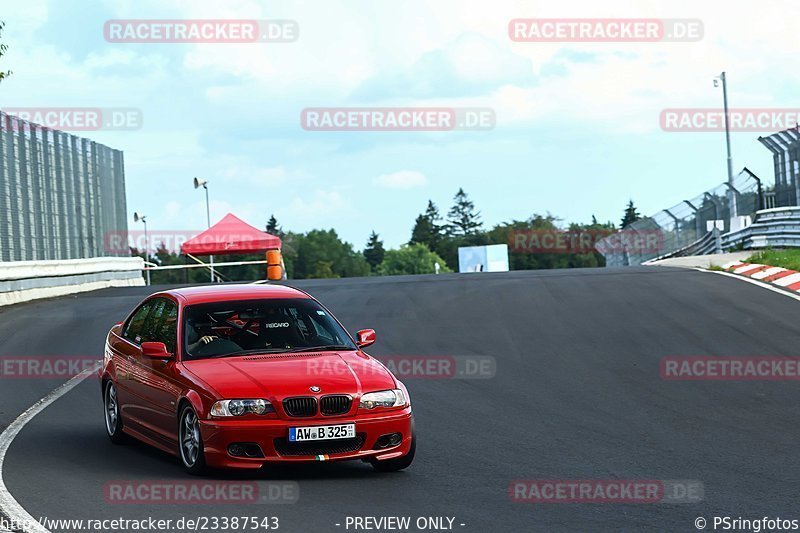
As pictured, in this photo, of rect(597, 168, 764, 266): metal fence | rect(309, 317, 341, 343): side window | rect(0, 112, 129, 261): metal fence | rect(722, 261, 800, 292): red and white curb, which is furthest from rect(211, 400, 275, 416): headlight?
rect(597, 168, 764, 266): metal fence

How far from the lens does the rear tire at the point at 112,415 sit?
955 centimetres

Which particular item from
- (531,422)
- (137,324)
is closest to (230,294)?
(137,324)

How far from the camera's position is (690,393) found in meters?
11.7

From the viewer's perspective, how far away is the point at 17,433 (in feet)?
32.3

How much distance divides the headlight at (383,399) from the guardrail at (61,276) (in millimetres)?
17144

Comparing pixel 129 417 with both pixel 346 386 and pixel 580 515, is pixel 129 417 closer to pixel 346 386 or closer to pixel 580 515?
pixel 346 386

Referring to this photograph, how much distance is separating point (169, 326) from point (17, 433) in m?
1.92

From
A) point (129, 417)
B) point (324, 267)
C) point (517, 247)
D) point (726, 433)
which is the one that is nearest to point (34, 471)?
point (129, 417)

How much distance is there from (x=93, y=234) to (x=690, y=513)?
2628 cm

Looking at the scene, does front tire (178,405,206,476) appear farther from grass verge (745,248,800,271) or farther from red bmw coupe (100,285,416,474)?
grass verge (745,248,800,271)

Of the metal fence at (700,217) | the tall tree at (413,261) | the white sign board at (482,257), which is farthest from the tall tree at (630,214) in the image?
the metal fence at (700,217)

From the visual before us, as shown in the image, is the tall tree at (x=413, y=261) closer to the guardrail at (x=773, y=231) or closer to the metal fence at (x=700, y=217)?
the metal fence at (x=700, y=217)

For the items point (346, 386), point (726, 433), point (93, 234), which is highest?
point (93, 234)

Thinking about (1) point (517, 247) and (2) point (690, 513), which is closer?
(2) point (690, 513)
